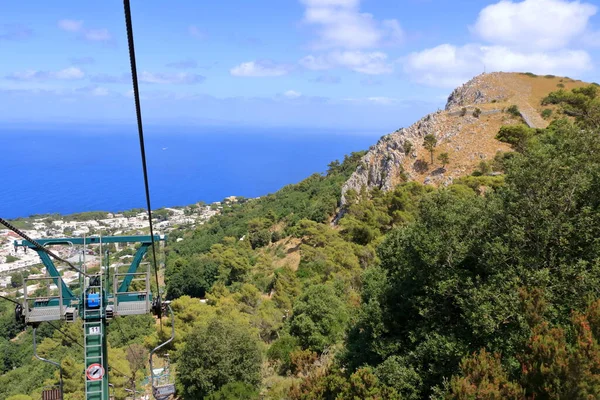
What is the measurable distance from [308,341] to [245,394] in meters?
3.41

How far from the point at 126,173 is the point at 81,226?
5466cm

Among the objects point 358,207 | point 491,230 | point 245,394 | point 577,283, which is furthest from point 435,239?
point 358,207

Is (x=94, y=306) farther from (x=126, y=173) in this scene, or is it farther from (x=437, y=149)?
(x=126, y=173)

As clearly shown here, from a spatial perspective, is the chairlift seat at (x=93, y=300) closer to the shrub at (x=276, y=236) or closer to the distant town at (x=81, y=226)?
the distant town at (x=81, y=226)

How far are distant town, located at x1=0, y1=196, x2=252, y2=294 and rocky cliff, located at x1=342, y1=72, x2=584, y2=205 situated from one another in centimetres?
1969

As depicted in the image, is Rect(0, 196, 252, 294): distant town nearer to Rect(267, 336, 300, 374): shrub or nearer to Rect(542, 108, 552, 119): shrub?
Rect(267, 336, 300, 374): shrub

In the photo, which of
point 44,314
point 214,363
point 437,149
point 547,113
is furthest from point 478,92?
point 44,314

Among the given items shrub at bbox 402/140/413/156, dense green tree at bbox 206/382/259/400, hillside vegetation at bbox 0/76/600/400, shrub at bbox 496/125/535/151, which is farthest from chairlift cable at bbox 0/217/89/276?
shrub at bbox 402/140/413/156

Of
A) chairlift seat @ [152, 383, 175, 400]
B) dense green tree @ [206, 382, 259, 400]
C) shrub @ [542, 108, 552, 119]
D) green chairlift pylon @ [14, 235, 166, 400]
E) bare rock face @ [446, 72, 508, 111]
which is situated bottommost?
dense green tree @ [206, 382, 259, 400]

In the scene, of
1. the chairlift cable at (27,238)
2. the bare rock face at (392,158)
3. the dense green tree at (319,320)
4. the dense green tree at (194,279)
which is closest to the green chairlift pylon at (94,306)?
the chairlift cable at (27,238)

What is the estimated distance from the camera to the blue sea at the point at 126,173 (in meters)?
77.2

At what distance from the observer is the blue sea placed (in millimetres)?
77188

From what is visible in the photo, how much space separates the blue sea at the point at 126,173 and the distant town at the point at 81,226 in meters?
6.20

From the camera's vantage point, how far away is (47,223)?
2189 inches
